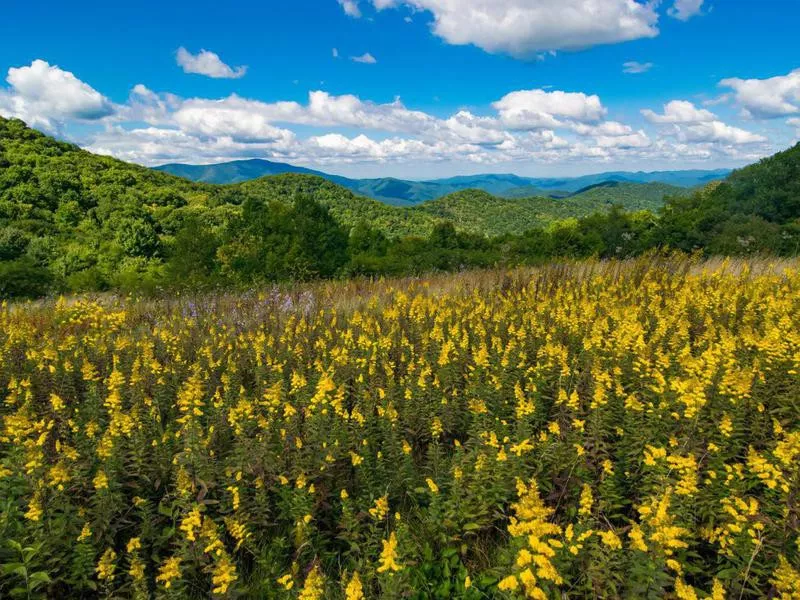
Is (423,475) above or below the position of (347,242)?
below

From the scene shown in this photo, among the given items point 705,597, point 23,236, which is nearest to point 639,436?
point 705,597

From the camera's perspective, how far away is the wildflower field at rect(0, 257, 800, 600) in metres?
2.29

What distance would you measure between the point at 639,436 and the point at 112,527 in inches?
137

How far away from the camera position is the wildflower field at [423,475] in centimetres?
229

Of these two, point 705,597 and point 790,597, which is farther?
point 705,597

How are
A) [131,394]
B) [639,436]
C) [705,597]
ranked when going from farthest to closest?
[131,394], [639,436], [705,597]

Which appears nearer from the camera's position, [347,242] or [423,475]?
[423,475]

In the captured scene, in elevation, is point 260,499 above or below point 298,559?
above

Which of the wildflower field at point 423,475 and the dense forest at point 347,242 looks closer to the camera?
the wildflower field at point 423,475

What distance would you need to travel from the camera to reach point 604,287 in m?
7.94

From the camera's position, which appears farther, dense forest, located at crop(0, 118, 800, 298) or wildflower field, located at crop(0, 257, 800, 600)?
dense forest, located at crop(0, 118, 800, 298)

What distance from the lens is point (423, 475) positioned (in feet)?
11.4

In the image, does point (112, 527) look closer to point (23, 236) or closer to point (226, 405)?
point (226, 405)

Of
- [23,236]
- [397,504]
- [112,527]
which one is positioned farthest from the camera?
[23,236]
